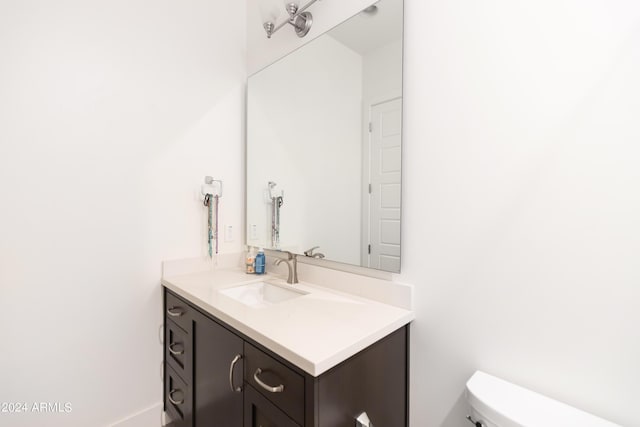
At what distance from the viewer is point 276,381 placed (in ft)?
2.90

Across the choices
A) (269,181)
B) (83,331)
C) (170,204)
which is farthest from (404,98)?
(83,331)

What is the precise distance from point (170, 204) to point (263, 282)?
2.21 feet

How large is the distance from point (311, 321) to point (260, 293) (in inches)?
25.8

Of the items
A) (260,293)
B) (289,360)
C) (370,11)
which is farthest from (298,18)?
(289,360)

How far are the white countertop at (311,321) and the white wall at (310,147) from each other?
0.75ft

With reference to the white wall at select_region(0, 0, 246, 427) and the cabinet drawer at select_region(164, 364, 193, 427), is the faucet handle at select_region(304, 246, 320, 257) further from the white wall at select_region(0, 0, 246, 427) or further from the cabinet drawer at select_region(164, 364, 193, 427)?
the cabinet drawer at select_region(164, 364, 193, 427)

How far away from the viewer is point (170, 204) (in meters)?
1.62

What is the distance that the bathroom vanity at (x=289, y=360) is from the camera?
2.69 feet

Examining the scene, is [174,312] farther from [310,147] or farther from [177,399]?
[310,147]

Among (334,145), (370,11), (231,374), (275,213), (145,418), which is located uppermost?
(370,11)

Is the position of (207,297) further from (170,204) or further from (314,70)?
(314,70)

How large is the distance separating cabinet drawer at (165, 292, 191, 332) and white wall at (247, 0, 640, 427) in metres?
1.01

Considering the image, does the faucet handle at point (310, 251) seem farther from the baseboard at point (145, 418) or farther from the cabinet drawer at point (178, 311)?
the baseboard at point (145, 418)

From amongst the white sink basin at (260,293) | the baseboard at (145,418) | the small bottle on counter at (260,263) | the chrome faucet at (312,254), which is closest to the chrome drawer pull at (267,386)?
the white sink basin at (260,293)
